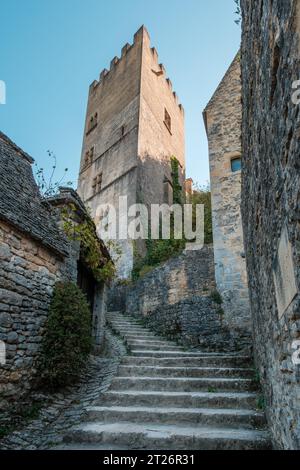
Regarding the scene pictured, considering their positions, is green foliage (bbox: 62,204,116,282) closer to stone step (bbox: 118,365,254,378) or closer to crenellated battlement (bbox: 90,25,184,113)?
stone step (bbox: 118,365,254,378)

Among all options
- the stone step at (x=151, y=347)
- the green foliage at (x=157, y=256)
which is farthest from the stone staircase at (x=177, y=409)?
the green foliage at (x=157, y=256)

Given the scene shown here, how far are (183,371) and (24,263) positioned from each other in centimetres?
295

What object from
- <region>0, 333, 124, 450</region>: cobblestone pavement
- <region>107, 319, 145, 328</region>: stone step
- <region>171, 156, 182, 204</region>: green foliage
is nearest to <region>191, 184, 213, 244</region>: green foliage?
<region>171, 156, 182, 204</region>: green foliage

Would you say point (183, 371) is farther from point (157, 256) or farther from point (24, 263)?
point (157, 256)

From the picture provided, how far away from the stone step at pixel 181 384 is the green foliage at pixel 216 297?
375 centimetres

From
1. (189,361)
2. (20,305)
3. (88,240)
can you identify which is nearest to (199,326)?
(189,361)

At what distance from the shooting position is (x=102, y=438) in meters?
3.16

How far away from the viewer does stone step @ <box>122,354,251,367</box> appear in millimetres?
5191

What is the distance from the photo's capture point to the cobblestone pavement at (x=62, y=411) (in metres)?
3.18

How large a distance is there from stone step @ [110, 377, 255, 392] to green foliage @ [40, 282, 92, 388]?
69cm

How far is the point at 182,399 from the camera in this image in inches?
155

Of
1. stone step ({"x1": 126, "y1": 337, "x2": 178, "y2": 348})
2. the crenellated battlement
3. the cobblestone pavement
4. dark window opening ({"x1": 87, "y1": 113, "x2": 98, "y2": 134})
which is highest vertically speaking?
the crenellated battlement
